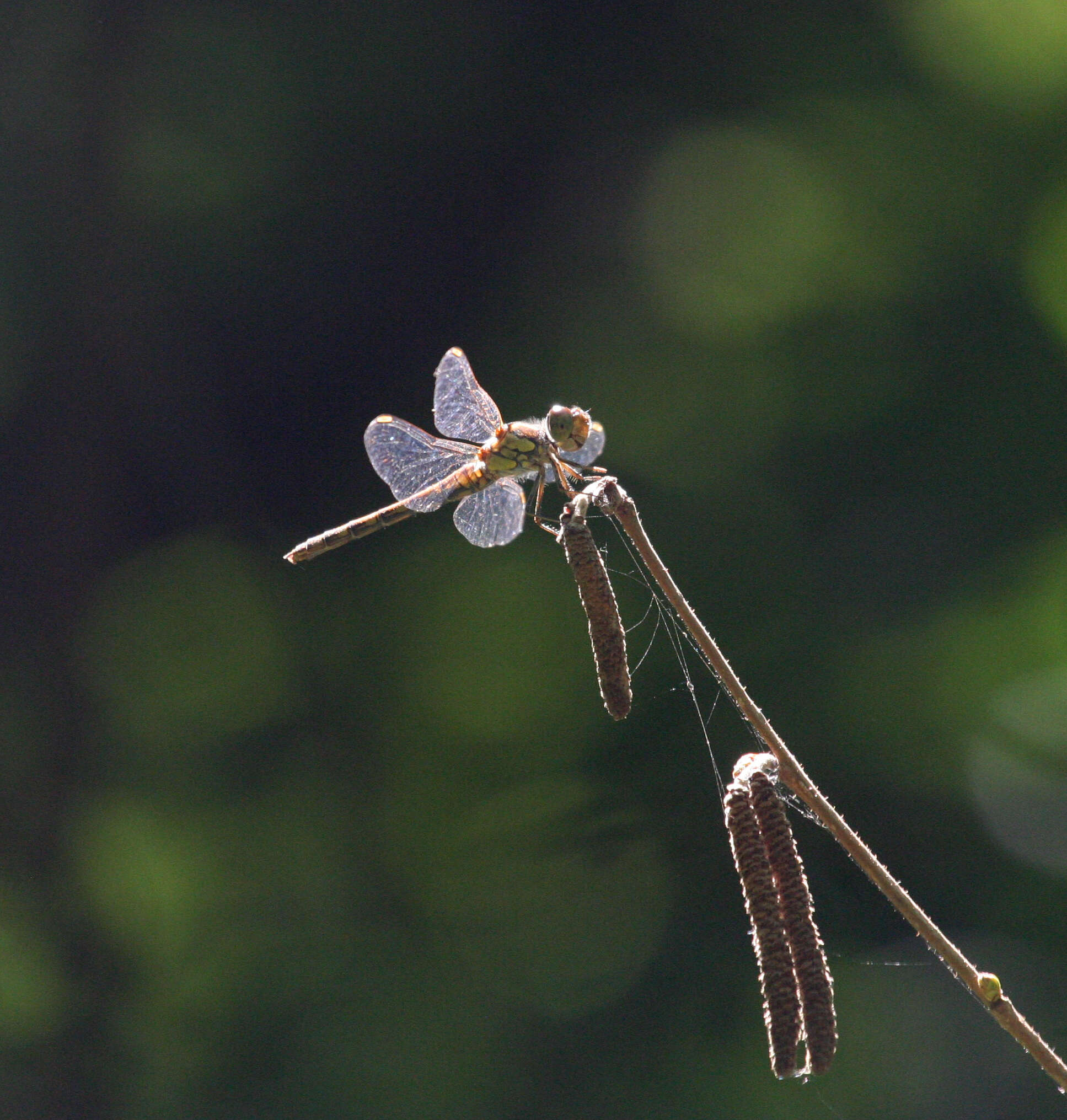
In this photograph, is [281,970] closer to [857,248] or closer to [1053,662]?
[1053,662]

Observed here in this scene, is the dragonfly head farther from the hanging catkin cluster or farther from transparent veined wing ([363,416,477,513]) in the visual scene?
the hanging catkin cluster

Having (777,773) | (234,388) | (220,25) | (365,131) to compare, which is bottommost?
(777,773)

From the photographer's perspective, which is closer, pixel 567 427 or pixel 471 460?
pixel 567 427

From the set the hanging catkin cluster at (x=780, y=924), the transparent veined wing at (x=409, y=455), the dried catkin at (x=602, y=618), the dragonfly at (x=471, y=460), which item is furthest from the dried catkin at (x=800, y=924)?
the transparent veined wing at (x=409, y=455)

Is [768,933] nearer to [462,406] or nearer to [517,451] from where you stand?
[517,451]

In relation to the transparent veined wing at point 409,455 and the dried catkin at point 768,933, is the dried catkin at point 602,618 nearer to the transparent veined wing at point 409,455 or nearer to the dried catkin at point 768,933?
the dried catkin at point 768,933

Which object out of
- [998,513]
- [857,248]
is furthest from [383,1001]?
[857,248]

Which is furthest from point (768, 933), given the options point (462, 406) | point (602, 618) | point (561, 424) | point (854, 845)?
point (462, 406)
